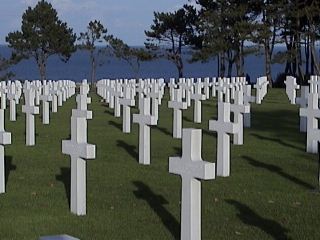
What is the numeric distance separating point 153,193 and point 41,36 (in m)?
46.6

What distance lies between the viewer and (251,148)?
14.8m

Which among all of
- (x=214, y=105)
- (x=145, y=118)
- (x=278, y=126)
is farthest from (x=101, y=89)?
(x=145, y=118)

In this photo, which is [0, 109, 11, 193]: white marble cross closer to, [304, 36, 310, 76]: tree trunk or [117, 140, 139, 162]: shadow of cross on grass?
[117, 140, 139, 162]: shadow of cross on grass

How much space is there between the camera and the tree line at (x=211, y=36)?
4591 centimetres

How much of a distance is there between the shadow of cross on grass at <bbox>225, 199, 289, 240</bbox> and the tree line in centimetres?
3484

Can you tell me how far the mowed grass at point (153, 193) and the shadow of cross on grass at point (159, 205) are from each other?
0.01m

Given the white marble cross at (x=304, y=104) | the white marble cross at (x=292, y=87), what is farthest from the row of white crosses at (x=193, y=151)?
the white marble cross at (x=292, y=87)

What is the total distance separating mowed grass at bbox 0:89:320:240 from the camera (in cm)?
826

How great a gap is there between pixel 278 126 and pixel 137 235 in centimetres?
1208

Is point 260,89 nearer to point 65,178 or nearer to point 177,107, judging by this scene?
point 177,107

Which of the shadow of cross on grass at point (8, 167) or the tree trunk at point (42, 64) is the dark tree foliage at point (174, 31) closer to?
Result: the tree trunk at point (42, 64)

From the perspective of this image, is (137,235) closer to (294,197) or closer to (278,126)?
(294,197)

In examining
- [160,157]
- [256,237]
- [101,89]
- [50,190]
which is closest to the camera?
[256,237]

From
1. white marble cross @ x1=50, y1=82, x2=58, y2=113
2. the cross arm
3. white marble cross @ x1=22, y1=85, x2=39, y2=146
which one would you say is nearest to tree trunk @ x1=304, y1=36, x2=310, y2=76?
white marble cross @ x1=50, y1=82, x2=58, y2=113
